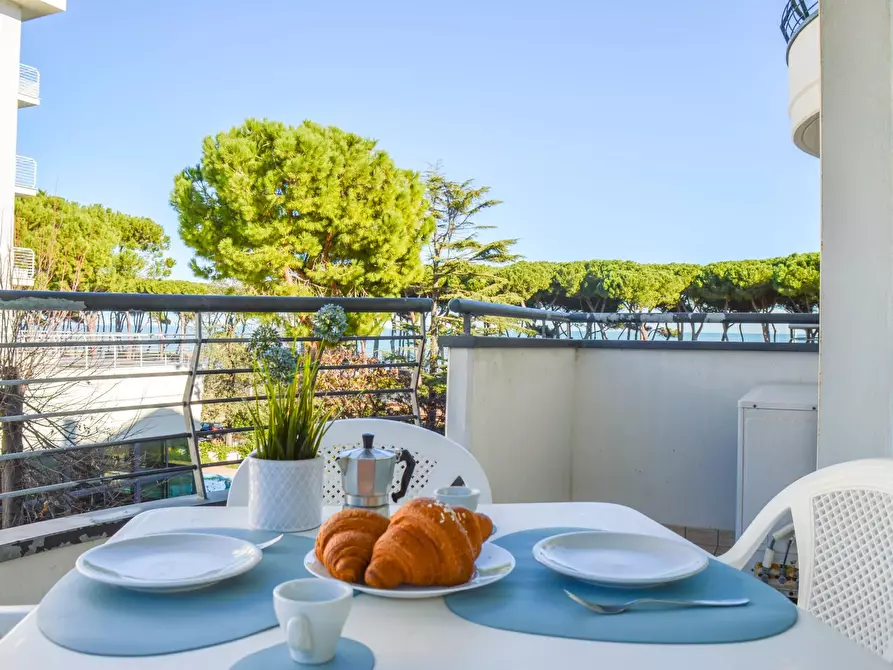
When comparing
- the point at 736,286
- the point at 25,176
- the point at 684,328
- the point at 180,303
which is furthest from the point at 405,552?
the point at 736,286

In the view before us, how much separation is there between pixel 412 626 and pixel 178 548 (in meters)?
0.37

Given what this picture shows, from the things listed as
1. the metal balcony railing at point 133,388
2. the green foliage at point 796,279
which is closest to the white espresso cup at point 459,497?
the metal balcony railing at point 133,388

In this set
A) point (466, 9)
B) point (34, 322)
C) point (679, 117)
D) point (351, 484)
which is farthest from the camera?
point (679, 117)

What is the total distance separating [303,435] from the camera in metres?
0.98

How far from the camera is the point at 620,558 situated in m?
0.87

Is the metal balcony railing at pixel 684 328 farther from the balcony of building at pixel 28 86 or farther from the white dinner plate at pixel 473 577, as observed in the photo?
the balcony of building at pixel 28 86

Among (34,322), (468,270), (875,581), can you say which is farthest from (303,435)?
(468,270)

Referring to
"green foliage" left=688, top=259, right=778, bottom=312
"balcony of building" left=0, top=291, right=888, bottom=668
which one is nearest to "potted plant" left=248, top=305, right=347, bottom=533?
"balcony of building" left=0, top=291, right=888, bottom=668

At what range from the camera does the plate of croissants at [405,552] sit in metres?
0.70

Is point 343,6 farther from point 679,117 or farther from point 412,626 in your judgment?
point 412,626

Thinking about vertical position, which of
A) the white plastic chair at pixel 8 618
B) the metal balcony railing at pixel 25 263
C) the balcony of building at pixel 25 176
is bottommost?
the white plastic chair at pixel 8 618

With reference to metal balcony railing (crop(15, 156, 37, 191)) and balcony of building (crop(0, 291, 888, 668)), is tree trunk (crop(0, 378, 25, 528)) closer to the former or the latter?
balcony of building (crop(0, 291, 888, 668))

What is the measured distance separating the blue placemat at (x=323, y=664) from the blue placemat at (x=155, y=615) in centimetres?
5

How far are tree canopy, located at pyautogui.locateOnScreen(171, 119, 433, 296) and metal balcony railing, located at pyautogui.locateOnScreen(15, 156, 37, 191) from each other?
140 inches
